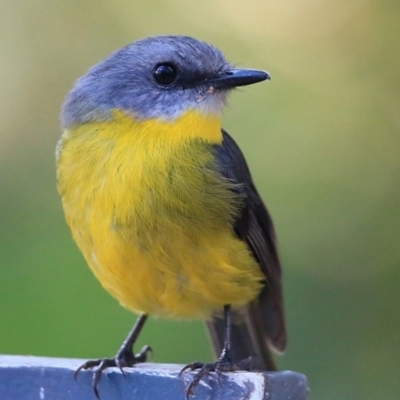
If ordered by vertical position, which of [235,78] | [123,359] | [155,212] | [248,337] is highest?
[235,78]

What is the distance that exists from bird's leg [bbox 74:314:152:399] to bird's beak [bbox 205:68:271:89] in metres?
1.24

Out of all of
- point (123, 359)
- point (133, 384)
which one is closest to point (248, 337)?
point (123, 359)

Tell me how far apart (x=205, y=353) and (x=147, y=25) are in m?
2.88

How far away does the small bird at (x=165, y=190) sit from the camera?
4402 millimetres

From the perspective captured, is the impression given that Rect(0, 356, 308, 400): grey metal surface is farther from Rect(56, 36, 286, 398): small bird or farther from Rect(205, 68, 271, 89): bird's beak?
A: Rect(205, 68, 271, 89): bird's beak

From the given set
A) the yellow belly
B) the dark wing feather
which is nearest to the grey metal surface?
the yellow belly


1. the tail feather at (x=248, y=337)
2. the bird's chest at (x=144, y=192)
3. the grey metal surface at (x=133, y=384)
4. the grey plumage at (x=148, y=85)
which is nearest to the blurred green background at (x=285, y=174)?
the tail feather at (x=248, y=337)

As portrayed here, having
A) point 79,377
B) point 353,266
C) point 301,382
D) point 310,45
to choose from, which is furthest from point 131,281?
point 310,45

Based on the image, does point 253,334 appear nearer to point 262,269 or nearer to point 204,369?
point 262,269

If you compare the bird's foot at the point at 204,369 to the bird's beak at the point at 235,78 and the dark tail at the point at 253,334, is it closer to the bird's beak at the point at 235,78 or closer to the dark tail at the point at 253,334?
the dark tail at the point at 253,334

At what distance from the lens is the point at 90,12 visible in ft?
25.4

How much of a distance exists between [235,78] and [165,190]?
74 cm

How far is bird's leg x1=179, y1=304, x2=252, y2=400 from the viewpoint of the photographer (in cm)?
367

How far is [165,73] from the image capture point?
4809 millimetres
